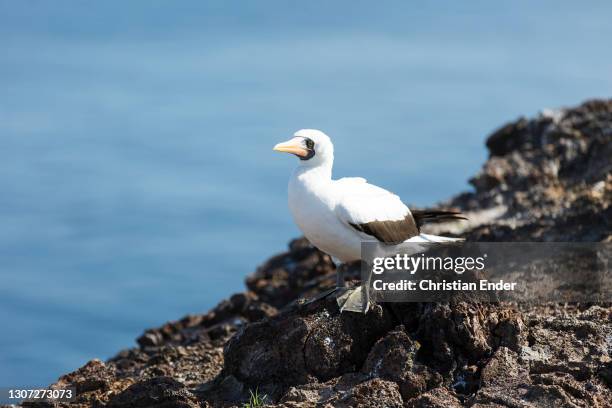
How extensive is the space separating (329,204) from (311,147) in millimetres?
669

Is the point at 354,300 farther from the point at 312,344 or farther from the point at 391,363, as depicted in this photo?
the point at 391,363

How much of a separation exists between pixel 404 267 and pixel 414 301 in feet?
1.65

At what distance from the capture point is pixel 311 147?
12531 millimetres

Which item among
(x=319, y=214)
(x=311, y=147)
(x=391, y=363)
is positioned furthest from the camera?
(x=311, y=147)

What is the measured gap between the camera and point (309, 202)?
1227 cm

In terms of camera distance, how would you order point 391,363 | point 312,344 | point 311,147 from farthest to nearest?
point 311,147, point 312,344, point 391,363

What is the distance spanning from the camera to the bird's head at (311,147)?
489 inches

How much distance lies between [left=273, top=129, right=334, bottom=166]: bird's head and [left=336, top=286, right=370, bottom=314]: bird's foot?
4.42 ft

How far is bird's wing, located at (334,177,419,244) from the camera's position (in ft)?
40.3

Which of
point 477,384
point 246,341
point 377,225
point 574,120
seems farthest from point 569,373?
point 574,120

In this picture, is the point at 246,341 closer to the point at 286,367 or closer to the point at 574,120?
the point at 286,367

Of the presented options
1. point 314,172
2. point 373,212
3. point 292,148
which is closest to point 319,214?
point 314,172

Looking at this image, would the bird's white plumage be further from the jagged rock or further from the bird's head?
the jagged rock

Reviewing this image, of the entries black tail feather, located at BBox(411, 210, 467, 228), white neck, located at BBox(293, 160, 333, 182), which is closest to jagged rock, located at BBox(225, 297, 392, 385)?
white neck, located at BBox(293, 160, 333, 182)
